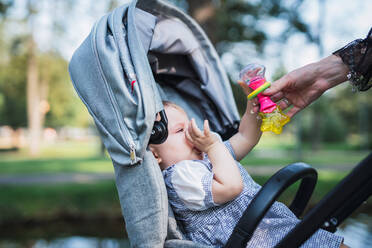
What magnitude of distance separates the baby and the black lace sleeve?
2.23 feet

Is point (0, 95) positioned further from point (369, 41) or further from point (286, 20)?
point (369, 41)

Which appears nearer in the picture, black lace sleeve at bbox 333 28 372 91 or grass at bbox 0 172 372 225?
black lace sleeve at bbox 333 28 372 91

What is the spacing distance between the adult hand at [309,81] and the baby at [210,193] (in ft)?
1.32

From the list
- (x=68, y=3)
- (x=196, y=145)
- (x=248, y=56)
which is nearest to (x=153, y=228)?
(x=196, y=145)

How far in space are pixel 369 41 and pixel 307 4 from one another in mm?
8749

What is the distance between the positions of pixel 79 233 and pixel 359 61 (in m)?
5.61

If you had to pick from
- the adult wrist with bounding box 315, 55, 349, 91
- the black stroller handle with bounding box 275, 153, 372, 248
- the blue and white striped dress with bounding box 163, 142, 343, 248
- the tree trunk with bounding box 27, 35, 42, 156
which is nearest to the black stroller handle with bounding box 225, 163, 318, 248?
the black stroller handle with bounding box 275, 153, 372, 248

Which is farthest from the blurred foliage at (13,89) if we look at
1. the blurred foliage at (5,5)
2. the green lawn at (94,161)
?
the blurred foliage at (5,5)

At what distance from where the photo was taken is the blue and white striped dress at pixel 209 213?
1518 mm

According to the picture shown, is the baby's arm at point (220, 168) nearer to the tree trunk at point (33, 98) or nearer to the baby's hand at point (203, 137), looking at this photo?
the baby's hand at point (203, 137)

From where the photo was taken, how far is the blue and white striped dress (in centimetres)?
152

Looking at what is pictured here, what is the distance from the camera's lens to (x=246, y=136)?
2023 mm

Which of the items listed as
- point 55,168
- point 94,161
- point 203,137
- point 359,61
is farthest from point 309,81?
point 94,161

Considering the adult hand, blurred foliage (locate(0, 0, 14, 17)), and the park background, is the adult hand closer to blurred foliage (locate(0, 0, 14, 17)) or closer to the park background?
the park background
